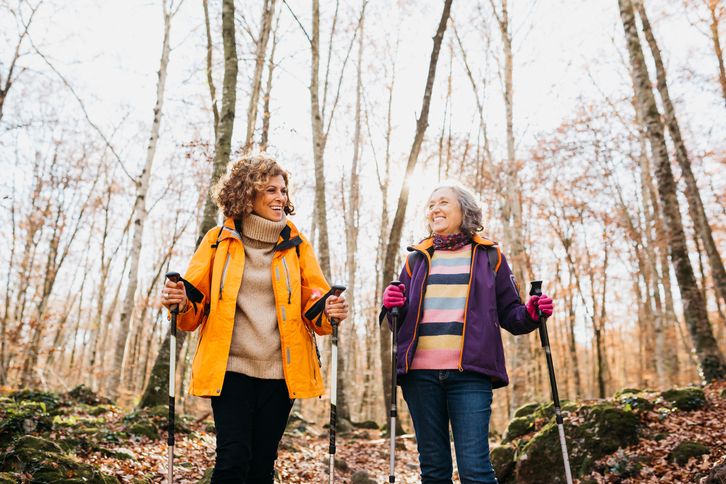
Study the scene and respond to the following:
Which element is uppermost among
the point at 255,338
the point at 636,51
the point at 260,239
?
the point at 636,51

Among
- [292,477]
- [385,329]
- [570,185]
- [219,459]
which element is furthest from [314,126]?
[570,185]

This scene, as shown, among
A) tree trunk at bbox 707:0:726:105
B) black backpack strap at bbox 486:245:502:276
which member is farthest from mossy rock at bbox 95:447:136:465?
tree trunk at bbox 707:0:726:105

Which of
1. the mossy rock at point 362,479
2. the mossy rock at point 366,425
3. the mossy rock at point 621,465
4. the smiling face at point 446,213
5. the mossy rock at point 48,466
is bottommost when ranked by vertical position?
the mossy rock at point 366,425

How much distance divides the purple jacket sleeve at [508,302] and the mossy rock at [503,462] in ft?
11.1

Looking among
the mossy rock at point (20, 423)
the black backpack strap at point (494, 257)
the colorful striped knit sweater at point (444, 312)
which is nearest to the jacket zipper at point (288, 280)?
the colorful striped knit sweater at point (444, 312)

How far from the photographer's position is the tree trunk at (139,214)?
12.2 m

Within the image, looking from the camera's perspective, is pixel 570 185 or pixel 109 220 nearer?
pixel 570 185

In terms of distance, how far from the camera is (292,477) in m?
5.69

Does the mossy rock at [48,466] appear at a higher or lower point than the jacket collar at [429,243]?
lower

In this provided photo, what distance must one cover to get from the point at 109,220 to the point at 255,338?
2158cm

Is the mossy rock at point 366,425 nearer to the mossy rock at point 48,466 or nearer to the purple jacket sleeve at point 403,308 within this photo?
the mossy rock at point 48,466

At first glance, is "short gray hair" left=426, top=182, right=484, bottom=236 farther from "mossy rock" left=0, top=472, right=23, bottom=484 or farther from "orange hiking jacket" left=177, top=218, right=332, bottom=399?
"mossy rock" left=0, top=472, right=23, bottom=484

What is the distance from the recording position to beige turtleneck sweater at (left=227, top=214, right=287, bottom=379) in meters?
2.78

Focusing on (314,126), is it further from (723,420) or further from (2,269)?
(2,269)
